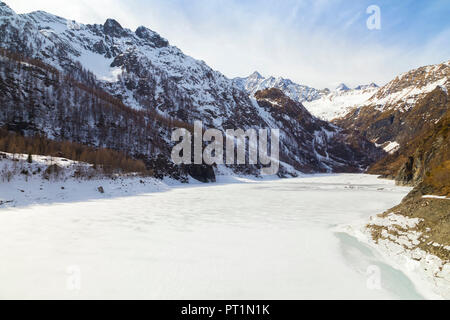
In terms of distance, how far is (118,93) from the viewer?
364 feet

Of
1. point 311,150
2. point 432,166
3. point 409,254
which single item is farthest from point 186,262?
point 311,150

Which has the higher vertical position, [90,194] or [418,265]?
[418,265]

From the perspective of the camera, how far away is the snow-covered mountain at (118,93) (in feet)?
176

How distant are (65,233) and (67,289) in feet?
17.3

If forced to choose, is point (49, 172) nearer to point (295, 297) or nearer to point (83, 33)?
point (295, 297)

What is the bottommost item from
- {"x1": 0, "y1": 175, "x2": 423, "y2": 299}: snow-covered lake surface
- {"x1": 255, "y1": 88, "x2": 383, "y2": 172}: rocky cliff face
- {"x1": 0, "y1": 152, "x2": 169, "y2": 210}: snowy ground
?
{"x1": 0, "y1": 175, "x2": 423, "y2": 299}: snow-covered lake surface

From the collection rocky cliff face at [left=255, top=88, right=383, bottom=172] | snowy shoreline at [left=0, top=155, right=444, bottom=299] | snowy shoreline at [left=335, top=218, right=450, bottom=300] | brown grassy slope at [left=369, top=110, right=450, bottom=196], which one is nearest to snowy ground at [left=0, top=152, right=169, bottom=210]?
snowy shoreline at [left=0, top=155, right=444, bottom=299]

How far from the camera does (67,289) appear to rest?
4.70 metres

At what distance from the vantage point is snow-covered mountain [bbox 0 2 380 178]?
5357cm

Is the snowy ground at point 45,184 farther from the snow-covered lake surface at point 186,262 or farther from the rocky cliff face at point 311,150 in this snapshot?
the rocky cliff face at point 311,150

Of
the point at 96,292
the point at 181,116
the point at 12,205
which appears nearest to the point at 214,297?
the point at 96,292

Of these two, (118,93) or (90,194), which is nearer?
(90,194)

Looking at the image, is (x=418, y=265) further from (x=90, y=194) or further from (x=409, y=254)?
(x=90, y=194)

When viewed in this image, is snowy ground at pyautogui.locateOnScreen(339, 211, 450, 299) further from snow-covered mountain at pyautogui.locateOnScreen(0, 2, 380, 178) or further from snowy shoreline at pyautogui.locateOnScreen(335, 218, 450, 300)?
snow-covered mountain at pyautogui.locateOnScreen(0, 2, 380, 178)
